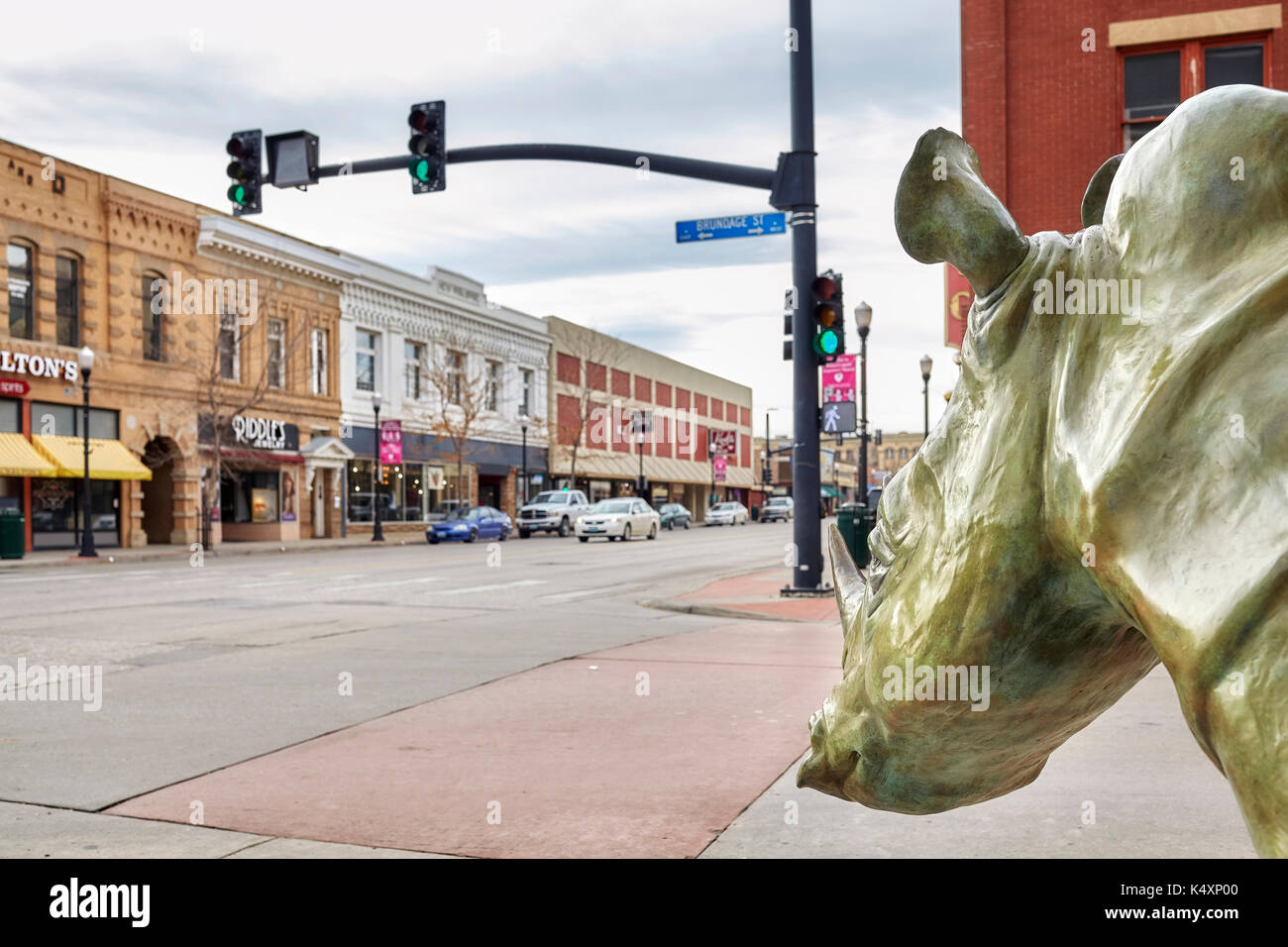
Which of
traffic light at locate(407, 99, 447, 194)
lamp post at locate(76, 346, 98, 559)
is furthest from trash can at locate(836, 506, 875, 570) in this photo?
lamp post at locate(76, 346, 98, 559)

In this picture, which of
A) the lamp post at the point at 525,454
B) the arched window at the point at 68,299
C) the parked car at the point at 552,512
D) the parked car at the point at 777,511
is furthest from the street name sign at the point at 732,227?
the parked car at the point at 777,511

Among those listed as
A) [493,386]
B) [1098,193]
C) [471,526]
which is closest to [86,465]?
[471,526]

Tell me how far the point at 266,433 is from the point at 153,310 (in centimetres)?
551

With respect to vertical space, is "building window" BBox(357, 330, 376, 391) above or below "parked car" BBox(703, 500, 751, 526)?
above

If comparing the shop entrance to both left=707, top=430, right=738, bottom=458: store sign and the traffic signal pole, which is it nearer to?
the traffic signal pole

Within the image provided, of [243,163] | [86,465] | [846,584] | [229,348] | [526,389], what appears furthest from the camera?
A: [526,389]

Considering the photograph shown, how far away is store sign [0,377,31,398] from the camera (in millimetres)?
26078

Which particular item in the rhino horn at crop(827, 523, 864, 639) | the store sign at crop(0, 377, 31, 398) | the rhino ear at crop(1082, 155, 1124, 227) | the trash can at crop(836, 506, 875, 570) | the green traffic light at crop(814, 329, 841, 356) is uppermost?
the store sign at crop(0, 377, 31, 398)

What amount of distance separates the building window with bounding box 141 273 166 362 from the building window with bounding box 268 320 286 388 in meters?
4.19

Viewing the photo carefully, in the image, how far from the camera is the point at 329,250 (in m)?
38.9

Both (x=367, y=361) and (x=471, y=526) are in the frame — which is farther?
(x=367, y=361)

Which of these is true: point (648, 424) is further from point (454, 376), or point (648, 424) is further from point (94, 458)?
point (94, 458)

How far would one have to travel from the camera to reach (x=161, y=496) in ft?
104

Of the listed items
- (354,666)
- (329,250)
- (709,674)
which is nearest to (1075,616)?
(709,674)
